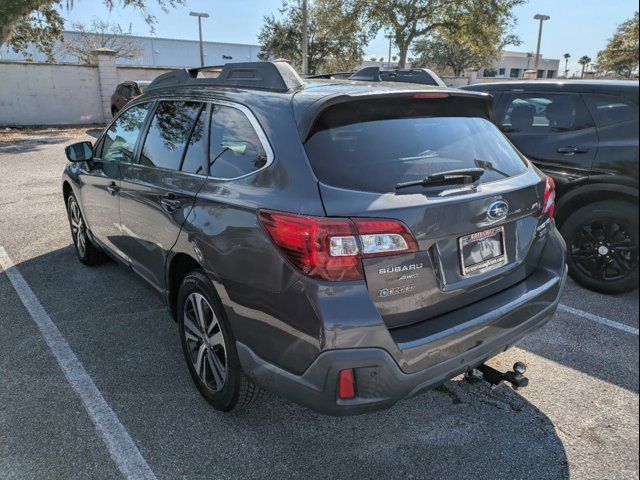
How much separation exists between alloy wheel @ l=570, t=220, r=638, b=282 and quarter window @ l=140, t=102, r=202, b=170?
2.24 metres

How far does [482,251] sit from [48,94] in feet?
70.1

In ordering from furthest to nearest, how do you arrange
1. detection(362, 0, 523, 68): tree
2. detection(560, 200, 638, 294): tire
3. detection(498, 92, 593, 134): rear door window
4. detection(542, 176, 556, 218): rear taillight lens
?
detection(362, 0, 523, 68): tree < detection(498, 92, 593, 134): rear door window < detection(542, 176, 556, 218): rear taillight lens < detection(560, 200, 638, 294): tire

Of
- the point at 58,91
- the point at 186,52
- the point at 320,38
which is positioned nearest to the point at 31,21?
the point at 58,91

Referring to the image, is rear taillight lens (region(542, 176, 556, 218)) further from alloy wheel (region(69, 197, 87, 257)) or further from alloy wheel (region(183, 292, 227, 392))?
Result: alloy wheel (region(69, 197, 87, 257))

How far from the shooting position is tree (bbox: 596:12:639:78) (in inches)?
35.3

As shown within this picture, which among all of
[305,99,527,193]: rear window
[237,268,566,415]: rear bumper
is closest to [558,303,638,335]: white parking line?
[237,268,566,415]: rear bumper

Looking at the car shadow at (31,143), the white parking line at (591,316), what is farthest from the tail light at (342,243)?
the car shadow at (31,143)

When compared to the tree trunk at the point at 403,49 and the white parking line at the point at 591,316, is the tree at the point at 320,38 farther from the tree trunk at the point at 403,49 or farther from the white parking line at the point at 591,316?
the white parking line at the point at 591,316

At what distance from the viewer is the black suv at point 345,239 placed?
2.01 metres

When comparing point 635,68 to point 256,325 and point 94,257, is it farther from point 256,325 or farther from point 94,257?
point 94,257

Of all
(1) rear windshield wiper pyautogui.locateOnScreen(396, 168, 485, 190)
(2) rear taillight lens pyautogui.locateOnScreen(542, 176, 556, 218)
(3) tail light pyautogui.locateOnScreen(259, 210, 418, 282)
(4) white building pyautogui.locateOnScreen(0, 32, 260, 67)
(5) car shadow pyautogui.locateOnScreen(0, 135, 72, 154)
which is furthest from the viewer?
(4) white building pyautogui.locateOnScreen(0, 32, 260, 67)

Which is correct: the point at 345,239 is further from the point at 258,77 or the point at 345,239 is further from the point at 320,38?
the point at 320,38

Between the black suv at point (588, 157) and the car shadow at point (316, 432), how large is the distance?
909 millimetres

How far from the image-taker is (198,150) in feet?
9.50
